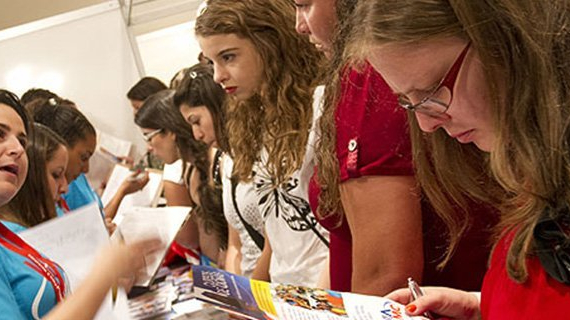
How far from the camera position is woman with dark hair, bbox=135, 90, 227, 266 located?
2.66 metres

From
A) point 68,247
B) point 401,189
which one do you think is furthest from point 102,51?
point 401,189

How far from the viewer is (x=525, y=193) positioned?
29.7 inches

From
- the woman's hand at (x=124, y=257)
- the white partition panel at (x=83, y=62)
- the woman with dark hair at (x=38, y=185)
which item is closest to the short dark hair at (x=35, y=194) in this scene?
the woman with dark hair at (x=38, y=185)

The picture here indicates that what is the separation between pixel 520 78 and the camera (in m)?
0.75

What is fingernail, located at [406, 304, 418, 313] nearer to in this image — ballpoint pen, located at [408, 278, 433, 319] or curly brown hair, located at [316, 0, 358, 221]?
ballpoint pen, located at [408, 278, 433, 319]

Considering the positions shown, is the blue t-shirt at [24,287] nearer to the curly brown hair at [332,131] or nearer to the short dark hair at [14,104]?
the short dark hair at [14,104]

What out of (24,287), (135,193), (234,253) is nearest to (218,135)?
(234,253)

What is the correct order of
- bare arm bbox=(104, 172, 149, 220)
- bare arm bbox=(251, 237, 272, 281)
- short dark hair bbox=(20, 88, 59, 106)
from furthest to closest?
1. short dark hair bbox=(20, 88, 59, 106)
2. bare arm bbox=(104, 172, 149, 220)
3. bare arm bbox=(251, 237, 272, 281)

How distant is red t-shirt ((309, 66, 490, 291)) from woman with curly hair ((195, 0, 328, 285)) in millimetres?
390

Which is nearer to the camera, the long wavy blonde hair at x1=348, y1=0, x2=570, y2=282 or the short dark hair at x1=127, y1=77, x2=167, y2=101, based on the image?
the long wavy blonde hair at x1=348, y1=0, x2=570, y2=282

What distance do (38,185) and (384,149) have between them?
134cm

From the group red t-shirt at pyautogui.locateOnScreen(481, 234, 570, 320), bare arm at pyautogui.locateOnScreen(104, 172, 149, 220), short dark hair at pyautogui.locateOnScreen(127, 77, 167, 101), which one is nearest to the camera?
red t-shirt at pyautogui.locateOnScreen(481, 234, 570, 320)

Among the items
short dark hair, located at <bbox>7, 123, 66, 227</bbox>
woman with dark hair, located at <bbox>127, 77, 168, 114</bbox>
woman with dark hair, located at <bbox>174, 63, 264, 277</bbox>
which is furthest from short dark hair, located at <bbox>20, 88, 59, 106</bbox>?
woman with dark hair, located at <bbox>174, 63, 264, 277</bbox>

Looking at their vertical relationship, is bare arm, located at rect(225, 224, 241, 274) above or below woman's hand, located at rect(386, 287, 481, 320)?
below
